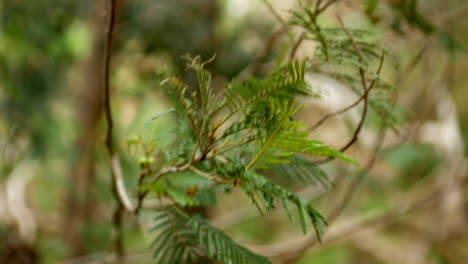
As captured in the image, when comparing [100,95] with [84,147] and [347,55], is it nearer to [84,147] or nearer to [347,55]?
[84,147]

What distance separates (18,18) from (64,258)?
98 cm

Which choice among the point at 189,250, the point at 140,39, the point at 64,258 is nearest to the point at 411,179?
the point at 140,39

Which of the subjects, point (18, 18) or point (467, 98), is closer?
point (18, 18)

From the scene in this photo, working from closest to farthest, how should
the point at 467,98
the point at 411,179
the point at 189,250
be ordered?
the point at 189,250 < the point at 411,179 < the point at 467,98

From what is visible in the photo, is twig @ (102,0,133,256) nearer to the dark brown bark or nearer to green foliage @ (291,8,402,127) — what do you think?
green foliage @ (291,8,402,127)

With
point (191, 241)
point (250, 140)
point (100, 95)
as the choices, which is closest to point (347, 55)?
point (250, 140)

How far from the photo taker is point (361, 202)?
2.70 metres

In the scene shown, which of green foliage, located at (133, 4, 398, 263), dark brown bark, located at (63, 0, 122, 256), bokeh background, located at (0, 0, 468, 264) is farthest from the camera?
dark brown bark, located at (63, 0, 122, 256)

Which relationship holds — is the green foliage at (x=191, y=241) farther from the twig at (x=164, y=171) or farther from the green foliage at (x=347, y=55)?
the green foliage at (x=347, y=55)

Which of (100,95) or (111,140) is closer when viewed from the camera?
(111,140)

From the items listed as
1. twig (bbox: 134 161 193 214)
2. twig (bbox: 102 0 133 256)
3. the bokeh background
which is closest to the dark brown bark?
the bokeh background

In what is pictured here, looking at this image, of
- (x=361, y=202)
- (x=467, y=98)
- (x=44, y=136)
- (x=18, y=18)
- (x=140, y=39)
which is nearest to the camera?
(x=18, y=18)

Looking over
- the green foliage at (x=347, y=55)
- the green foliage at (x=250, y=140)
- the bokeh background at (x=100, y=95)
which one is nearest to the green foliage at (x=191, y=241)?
the green foliage at (x=250, y=140)

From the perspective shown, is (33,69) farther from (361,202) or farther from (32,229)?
(361,202)
